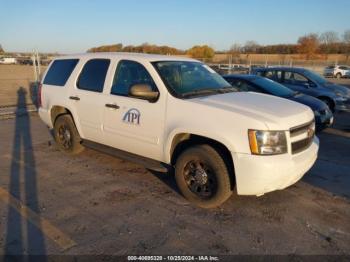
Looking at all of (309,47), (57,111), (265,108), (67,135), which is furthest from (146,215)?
(309,47)

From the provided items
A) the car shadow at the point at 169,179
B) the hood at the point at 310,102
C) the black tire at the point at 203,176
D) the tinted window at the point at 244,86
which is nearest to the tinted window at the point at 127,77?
the black tire at the point at 203,176

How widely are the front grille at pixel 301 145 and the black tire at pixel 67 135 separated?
3.73 m

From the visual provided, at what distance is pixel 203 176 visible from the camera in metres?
4.14

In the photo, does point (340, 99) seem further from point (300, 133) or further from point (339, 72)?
point (339, 72)

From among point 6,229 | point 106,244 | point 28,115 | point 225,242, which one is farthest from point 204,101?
point 28,115

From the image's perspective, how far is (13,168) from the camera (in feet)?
18.3

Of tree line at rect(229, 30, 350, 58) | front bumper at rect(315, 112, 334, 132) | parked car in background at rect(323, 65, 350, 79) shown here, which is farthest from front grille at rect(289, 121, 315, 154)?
tree line at rect(229, 30, 350, 58)

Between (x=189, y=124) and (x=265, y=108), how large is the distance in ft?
3.08

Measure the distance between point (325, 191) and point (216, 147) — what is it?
6.07ft

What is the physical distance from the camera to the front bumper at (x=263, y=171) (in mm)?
3646

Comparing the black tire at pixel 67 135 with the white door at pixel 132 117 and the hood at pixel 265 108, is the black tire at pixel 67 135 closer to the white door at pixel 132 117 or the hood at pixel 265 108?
the white door at pixel 132 117

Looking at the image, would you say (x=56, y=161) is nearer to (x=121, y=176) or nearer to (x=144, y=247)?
(x=121, y=176)

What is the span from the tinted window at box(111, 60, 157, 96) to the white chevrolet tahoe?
0.01 metres

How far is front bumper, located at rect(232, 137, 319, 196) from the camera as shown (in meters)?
3.65
